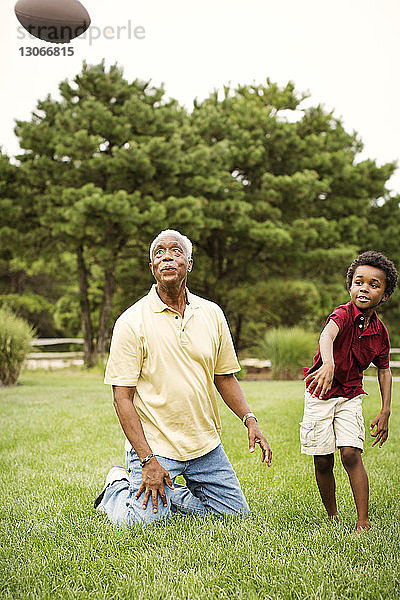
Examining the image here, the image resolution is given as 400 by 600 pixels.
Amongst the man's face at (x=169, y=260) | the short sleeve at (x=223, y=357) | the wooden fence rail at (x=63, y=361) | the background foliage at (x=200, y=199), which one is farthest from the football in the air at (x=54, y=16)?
the wooden fence rail at (x=63, y=361)

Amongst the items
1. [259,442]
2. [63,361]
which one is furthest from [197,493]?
[63,361]

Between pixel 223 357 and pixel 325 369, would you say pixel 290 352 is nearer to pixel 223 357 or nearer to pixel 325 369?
pixel 223 357

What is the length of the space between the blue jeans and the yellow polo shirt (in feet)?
0.33

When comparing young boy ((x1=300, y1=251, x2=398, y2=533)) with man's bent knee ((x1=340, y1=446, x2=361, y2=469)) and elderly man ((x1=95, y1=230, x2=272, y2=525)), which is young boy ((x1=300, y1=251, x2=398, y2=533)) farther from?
elderly man ((x1=95, y1=230, x2=272, y2=525))

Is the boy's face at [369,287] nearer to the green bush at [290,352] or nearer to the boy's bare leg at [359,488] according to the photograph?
the boy's bare leg at [359,488]

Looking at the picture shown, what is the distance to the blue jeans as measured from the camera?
10.1ft

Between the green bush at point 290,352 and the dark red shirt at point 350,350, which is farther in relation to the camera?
the green bush at point 290,352

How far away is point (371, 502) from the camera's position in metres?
3.54

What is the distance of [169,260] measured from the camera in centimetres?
303

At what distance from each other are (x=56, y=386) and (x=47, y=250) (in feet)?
24.2

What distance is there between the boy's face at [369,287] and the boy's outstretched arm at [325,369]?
196mm

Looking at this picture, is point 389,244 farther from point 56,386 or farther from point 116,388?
point 116,388

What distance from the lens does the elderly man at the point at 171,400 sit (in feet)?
9.75

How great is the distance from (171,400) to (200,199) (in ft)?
43.7
